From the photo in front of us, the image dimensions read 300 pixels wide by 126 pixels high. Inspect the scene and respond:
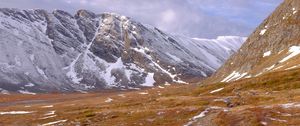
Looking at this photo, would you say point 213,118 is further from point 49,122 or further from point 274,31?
point 274,31

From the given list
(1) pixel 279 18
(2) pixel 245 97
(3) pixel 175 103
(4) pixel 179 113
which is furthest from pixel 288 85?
(1) pixel 279 18

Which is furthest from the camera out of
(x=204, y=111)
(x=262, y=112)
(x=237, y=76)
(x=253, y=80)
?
(x=237, y=76)

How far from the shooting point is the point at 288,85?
372 ft

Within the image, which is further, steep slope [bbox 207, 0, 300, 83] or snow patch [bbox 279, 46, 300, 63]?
steep slope [bbox 207, 0, 300, 83]

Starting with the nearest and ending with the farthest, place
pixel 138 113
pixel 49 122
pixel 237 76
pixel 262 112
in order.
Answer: pixel 262 112
pixel 138 113
pixel 49 122
pixel 237 76

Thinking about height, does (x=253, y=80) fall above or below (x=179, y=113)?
above

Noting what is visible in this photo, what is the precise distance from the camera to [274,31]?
634 feet

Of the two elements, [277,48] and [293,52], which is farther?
[277,48]

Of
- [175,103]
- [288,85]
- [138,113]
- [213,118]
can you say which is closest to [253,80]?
[288,85]

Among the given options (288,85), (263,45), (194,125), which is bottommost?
(194,125)

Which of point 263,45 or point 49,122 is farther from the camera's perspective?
point 263,45

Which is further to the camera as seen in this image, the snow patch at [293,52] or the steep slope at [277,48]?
the steep slope at [277,48]

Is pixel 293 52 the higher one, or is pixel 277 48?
pixel 277 48

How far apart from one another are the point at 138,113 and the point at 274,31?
4333 inches
